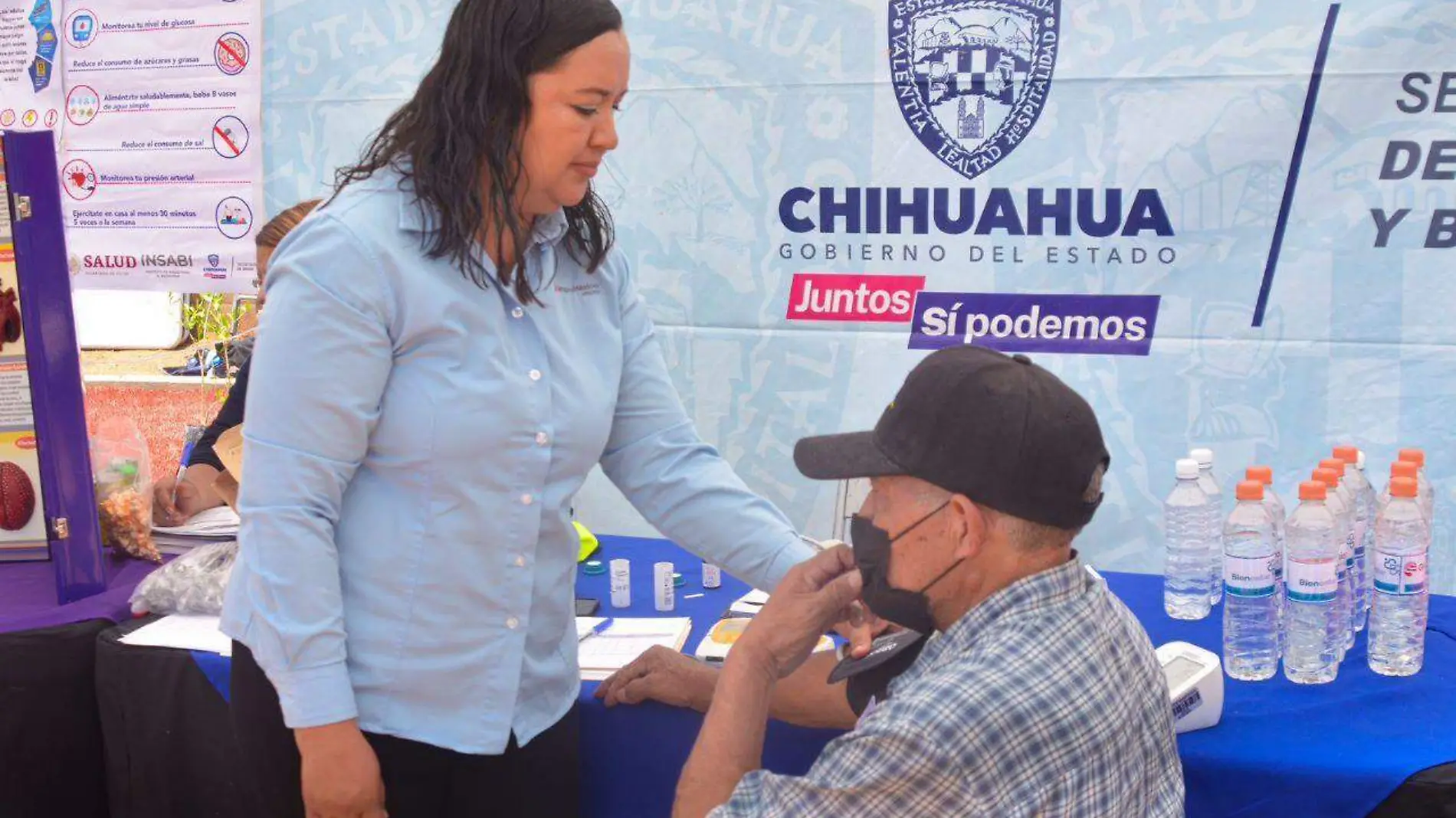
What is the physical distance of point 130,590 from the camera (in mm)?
2482

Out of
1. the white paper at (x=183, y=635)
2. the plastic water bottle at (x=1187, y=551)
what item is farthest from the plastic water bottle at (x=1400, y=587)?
the white paper at (x=183, y=635)

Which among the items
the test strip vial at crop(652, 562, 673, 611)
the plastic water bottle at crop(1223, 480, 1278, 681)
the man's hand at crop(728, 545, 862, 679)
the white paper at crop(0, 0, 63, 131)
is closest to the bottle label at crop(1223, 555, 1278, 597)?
the plastic water bottle at crop(1223, 480, 1278, 681)

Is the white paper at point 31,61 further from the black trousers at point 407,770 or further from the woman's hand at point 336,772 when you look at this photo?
the woman's hand at point 336,772

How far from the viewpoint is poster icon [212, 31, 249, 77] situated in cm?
353

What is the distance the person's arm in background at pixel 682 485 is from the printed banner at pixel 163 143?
7.15 feet

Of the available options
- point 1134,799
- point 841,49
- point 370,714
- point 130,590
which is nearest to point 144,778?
point 130,590

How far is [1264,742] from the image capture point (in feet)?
5.63

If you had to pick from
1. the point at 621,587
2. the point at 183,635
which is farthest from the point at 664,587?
the point at 183,635

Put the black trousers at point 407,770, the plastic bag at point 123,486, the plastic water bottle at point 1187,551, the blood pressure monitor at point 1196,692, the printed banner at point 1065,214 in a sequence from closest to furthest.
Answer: the black trousers at point 407,770 < the blood pressure monitor at point 1196,692 < the plastic water bottle at point 1187,551 < the plastic bag at point 123,486 < the printed banner at point 1065,214

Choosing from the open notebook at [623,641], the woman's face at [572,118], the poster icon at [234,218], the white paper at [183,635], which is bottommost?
the white paper at [183,635]

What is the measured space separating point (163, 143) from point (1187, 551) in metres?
3.02

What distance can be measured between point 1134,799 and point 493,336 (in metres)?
0.85

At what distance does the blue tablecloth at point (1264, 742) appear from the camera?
1667mm

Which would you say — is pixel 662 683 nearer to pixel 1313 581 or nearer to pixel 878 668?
pixel 878 668
